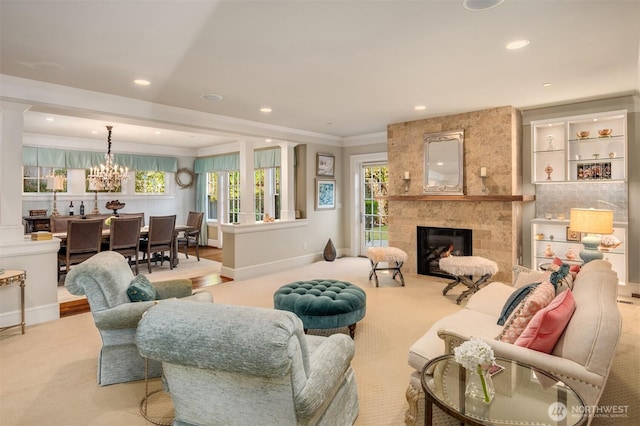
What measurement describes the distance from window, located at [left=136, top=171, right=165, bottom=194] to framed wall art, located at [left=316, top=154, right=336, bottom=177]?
4467 mm

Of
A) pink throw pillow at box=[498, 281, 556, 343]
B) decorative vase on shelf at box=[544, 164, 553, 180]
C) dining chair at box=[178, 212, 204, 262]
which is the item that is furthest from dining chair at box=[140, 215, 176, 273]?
decorative vase on shelf at box=[544, 164, 553, 180]

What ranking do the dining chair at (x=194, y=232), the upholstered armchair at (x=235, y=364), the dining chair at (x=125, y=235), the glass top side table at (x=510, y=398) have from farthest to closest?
the dining chair at (x=194, y=232) → the dining chair at (x=125, y=235) → the glass top side table at (x=510, y=398) → the upholstered armchair at (x=235, y=364)

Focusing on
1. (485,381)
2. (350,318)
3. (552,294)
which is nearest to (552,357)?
(485,381)

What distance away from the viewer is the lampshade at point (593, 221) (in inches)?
142

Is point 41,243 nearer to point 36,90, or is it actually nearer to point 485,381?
point 36,90

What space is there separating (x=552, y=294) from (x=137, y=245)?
18.7ft

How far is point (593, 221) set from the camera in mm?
3658

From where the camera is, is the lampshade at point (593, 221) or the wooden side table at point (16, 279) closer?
the wooden side table at point (16, 279)

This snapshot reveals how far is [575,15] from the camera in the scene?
7.93ft

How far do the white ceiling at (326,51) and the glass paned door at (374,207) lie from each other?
2.63 metres

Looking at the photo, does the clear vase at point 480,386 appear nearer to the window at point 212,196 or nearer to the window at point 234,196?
the window at point 234,196

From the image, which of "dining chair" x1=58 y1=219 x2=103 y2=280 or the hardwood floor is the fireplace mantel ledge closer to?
the hardwood floor

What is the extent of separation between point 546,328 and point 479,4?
1.95 m

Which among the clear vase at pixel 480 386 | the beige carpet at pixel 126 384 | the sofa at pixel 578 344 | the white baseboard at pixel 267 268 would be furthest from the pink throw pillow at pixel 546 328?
the white baseboard at pixel 267 268
